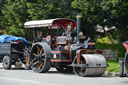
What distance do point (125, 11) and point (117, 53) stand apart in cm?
519

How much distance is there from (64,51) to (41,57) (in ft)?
4.75

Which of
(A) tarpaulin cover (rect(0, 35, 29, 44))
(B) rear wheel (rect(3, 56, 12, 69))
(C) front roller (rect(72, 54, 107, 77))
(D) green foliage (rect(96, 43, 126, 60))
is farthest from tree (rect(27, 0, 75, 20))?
(C) front roller (rect(72, 54, 107, 77))

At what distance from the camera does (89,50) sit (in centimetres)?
1491

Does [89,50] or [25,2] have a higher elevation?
[25,2]

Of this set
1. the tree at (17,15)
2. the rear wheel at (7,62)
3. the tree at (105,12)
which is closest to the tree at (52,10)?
the tree at (105,12)

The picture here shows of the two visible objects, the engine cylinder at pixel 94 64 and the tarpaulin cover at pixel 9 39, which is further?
the tarpaulin cover at pixel 9 39

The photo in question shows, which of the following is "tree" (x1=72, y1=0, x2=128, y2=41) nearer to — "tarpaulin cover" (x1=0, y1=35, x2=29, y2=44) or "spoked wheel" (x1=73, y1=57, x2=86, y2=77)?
"tarpaulin cover" (x1=0, y1=35, x2=29, y2=44)

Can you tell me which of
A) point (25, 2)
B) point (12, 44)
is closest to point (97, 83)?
point (12, 44)

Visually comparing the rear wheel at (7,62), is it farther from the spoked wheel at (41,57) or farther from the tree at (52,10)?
the tree at (52,10)

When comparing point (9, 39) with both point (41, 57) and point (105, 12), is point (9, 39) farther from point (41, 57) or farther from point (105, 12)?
point (105, 12)

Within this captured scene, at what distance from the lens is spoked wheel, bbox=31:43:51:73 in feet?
51.6

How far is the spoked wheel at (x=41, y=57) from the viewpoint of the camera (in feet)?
51.6

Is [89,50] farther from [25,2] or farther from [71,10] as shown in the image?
[25,2]

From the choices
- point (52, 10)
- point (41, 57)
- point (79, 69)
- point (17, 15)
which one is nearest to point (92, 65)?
A: point (79, 69)
